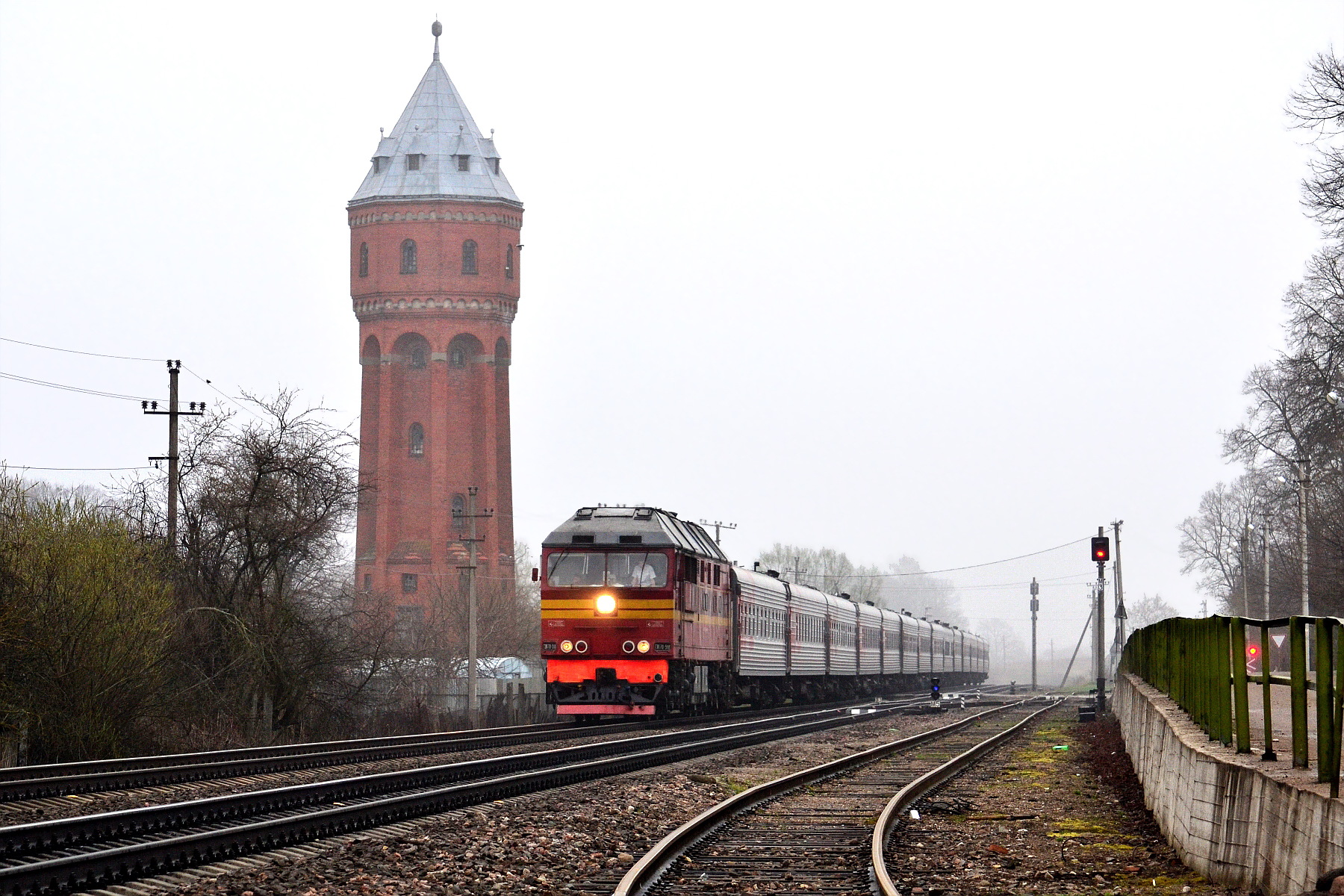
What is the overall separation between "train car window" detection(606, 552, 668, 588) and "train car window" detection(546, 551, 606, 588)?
0.20 meters

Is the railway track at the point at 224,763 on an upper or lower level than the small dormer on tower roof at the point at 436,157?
lower

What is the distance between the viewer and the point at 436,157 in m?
86.6

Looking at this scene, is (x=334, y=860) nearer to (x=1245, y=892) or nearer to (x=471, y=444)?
(x=1245, y=892)

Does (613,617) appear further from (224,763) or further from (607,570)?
(224,763)

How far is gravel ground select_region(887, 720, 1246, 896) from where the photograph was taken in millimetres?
11082

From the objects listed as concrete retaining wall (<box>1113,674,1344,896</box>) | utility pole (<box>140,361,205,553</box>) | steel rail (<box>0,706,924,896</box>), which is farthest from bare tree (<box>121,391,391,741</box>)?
concrete retaining wall (<box>1113,674,1344,896</box>)

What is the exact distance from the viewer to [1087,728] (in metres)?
Result: 34.8

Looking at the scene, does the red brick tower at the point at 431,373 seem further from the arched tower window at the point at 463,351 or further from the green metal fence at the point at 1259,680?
the green metal fence at the point at 1259,680

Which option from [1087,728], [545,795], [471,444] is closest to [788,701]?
[1087,728]

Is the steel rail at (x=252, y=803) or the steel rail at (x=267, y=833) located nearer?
the steel rail at (x=267, y=833)

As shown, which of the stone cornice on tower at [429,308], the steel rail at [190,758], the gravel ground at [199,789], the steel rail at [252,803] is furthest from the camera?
the stone cornice on tower at [429,308]

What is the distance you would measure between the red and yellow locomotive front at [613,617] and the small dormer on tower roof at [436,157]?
55988 millimetres

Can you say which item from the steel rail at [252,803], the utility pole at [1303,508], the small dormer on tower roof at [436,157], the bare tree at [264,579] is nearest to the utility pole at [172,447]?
the bare tree at [264,579]

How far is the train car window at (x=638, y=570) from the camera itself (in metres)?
30.7
